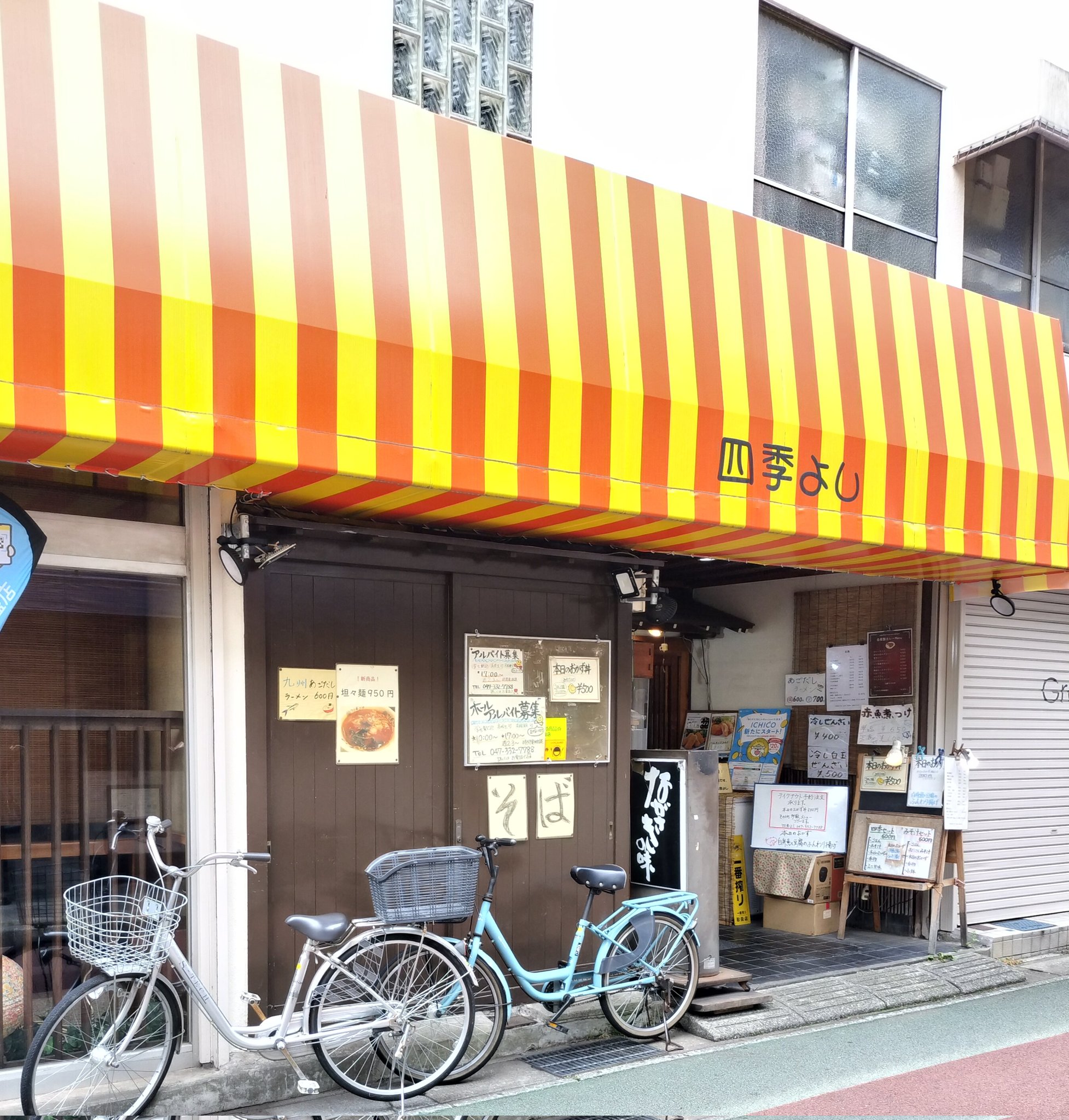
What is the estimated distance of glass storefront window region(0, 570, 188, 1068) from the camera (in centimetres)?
584

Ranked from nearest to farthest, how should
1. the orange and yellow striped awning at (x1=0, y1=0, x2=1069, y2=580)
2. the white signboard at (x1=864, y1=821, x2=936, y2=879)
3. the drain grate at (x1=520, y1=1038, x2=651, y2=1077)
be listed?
the orange and yellow striped awning at (x1=0, y1=0, x2=1069, y2=580) → the drain grate at (x1=520, y1=1038, x2=651, y2=1077) → the white signboard at (x1=864, y1=821, x2=936, y2=879)

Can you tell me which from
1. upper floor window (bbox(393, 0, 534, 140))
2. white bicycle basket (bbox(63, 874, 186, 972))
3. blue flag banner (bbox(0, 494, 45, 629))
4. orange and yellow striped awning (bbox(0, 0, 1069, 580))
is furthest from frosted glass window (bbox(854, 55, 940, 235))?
white bicycle basket (bbox(63, 874, 186, 972))

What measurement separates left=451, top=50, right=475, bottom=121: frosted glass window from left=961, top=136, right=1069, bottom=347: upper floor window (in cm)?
548

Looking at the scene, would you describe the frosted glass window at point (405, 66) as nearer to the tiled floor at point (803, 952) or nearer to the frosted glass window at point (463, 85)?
the frosted glass window at point (463, 85)

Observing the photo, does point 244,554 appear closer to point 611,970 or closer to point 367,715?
point 367,715

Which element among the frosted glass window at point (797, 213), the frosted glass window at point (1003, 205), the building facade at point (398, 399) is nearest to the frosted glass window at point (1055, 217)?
the frosted glass window at point (1003, 205)

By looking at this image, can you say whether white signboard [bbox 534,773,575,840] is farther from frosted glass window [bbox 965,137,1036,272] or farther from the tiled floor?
frosted glass window [bbox 965,137,1036,272]

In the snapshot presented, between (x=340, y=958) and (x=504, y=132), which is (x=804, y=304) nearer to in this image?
(x=504, y=132)

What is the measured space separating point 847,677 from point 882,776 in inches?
42.8

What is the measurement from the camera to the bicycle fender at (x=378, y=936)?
5918 millimetres

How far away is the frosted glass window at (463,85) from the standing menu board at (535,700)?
3553mm

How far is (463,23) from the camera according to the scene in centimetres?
782

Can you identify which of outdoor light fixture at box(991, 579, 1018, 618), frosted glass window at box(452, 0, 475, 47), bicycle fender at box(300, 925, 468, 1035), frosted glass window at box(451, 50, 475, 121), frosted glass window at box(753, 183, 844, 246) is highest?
frosted glass window at box(452, 0, 475, 47)

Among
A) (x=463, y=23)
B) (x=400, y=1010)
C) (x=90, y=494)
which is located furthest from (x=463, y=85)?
(x=400, y=1010)
